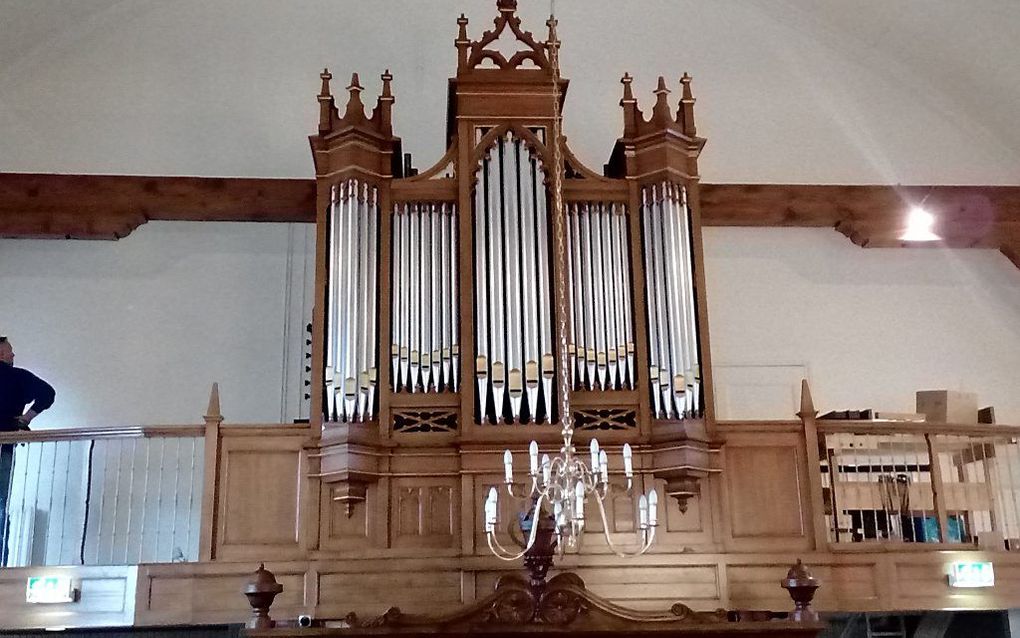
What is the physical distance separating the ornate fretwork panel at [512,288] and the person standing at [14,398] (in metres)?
3.67

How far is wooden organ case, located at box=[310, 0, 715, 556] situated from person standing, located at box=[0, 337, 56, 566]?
2.43m

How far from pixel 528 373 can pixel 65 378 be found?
15.2ft

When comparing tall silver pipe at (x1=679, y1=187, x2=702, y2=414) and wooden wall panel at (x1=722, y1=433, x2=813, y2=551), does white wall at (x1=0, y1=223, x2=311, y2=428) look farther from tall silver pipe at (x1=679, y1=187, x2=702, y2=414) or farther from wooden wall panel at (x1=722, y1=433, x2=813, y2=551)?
wooden wall panel at (x1=722, y1=433, x2=813, y2=551)

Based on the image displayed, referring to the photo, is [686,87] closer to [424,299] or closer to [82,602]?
[424,299]

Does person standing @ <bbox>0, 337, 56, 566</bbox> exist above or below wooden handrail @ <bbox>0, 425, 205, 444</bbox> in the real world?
above

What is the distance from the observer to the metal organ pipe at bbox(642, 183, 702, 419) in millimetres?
8969

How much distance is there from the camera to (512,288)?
30.0ft

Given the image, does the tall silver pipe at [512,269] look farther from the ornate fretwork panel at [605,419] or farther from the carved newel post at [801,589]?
the carved newel post at [801,589]

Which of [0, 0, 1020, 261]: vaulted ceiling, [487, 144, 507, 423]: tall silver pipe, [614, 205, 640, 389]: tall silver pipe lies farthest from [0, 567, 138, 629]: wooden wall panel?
[0, 0, 1020, 261]: vaulted ceiling

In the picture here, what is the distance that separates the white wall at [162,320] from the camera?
35.4 feet

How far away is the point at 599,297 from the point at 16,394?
4766 mm

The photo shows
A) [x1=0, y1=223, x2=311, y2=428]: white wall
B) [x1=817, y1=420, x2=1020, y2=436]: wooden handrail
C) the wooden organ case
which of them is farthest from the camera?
[x1=0, y1=223, x2=311, y2=428]: white wall

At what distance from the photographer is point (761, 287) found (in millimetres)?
11641

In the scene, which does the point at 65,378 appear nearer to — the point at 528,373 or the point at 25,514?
the point at 25,514
